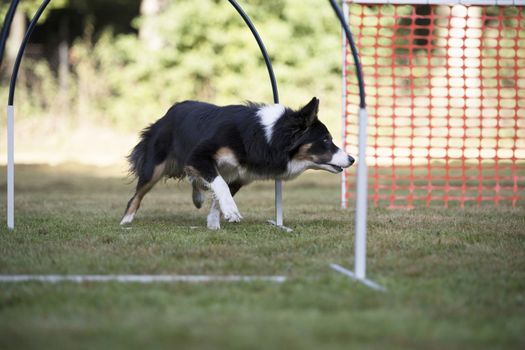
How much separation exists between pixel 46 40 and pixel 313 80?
1022cm

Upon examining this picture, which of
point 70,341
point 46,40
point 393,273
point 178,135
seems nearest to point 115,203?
point 178,135

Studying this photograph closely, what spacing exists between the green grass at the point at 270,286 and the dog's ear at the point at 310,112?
3.11 ft

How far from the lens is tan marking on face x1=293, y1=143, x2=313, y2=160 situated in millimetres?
6730

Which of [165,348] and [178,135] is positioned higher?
[178,135]

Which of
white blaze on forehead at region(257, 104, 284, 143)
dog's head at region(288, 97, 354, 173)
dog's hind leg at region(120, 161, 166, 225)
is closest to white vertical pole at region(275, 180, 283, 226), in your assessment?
dog's head at region(288, 97, 354, 173)

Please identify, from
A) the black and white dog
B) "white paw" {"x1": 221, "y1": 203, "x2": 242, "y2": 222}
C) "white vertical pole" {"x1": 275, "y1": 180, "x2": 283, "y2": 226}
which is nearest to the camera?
"white paw" {"x1": 221, "y1": 203, "x2": 242, "y2": 222}

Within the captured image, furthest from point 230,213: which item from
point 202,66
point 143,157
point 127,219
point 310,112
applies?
point 202,66

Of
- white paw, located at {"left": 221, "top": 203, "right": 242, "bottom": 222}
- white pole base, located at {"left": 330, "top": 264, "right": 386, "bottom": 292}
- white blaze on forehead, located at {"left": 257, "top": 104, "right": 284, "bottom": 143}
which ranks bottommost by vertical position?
white pole base, located at {"left": 330, "top": 264, "right": 386, "bottom": 292}

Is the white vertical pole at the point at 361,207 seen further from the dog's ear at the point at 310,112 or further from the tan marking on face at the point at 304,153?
the tan marking on face at the point at 304,153

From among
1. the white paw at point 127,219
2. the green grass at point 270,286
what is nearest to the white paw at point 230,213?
the green grass at point 270,286

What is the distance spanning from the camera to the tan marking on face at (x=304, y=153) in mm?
6730

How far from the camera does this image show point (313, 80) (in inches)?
848

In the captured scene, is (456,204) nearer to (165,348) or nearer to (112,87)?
(165,348)

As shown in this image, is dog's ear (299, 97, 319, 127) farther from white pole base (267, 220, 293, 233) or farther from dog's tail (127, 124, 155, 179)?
dog's tail (127, 124, 155, 179)
